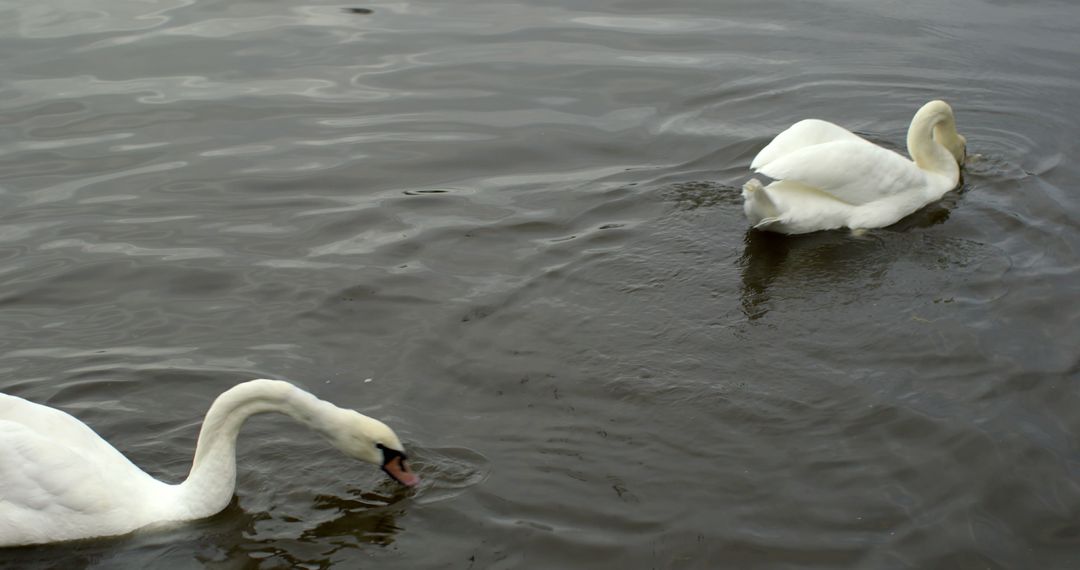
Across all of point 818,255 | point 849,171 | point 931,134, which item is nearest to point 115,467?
point 818,255

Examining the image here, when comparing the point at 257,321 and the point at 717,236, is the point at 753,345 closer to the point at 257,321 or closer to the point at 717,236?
the point at 717,236

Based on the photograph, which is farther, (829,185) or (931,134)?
(931,134)

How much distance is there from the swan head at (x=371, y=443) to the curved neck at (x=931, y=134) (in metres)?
5.59

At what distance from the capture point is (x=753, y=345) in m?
7.39

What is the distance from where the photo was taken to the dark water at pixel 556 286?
5941 mm

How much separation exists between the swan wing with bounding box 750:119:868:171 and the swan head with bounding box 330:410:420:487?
4.00 m

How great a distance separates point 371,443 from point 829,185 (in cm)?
438

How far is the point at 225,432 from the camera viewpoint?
6012mm

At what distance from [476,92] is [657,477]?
6918 mm

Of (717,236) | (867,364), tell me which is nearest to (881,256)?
(717,236)

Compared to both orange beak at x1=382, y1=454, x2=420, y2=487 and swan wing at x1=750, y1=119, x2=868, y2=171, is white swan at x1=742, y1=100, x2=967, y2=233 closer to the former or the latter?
swan wing at x1=750, y1=119, x2=868, y2=171

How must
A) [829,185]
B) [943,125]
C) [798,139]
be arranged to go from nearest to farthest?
1. [829,185]
2. [798,139]
3. [943,125]

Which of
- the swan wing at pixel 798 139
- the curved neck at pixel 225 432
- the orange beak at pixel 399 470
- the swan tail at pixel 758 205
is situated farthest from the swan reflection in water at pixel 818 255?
the curved neck at pixel 225 432

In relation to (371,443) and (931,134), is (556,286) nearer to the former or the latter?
(371,443)
